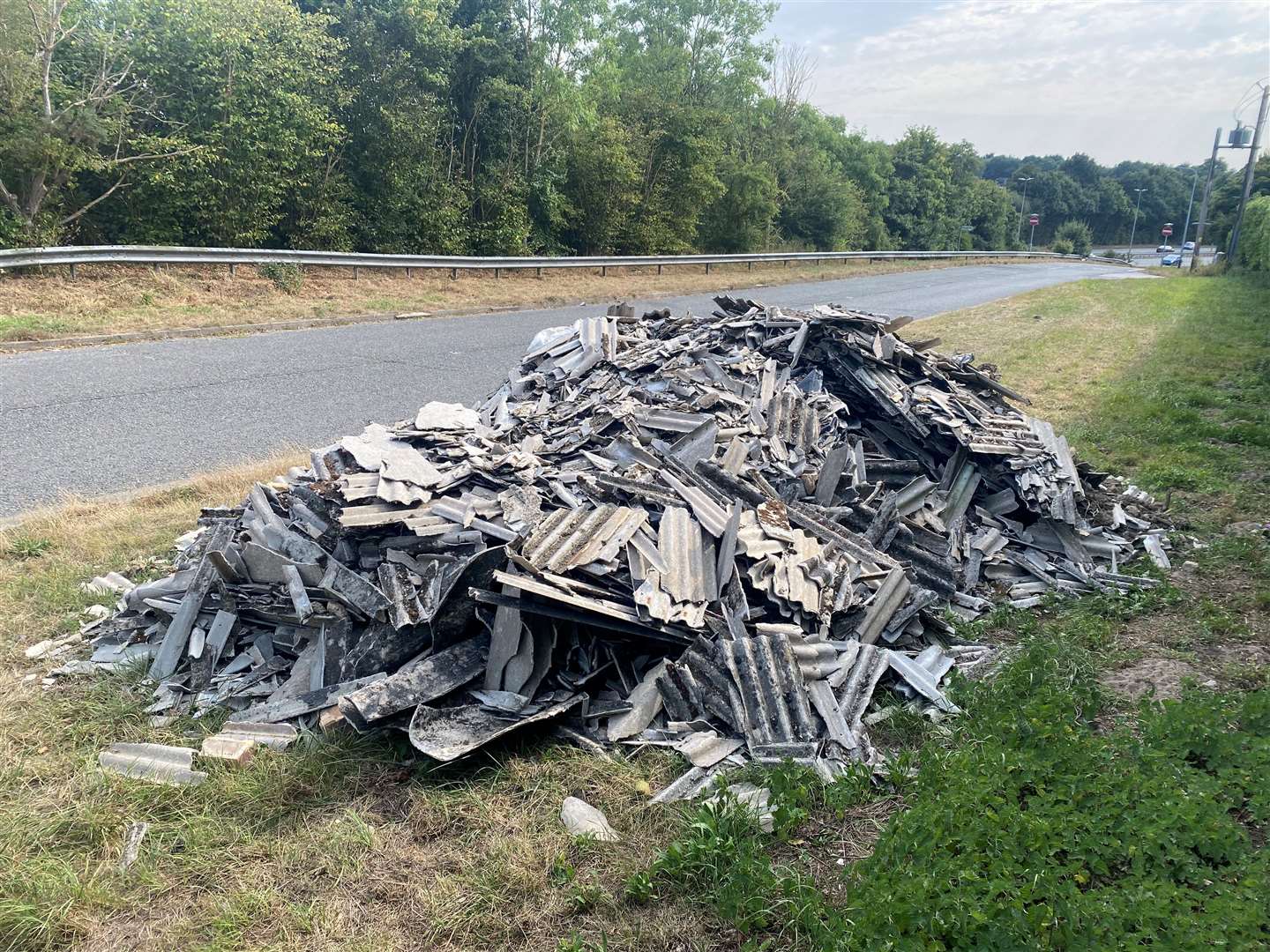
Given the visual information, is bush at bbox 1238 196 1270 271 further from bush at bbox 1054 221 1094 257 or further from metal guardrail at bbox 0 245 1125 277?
bush at bbox 1054 221 1094 257

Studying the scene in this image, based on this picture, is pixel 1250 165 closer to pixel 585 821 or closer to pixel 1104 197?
pixel 585 821

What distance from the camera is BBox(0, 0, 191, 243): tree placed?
15.0m

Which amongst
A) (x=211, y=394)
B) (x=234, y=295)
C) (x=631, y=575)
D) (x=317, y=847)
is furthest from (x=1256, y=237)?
(x=317, y=847)

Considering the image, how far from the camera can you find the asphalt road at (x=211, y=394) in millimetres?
7703

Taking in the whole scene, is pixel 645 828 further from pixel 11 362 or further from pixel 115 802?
pixel 11 362

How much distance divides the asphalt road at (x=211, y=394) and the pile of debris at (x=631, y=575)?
2.64m

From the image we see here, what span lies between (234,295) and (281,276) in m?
1.54

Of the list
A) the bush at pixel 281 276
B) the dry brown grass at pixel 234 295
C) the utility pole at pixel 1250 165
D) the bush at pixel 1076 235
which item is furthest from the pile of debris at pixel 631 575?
the bush at pixel 1076 235

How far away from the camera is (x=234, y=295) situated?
15.9 metres

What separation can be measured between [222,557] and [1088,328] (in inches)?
787

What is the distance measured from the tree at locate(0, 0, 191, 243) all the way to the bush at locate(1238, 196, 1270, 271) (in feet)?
114

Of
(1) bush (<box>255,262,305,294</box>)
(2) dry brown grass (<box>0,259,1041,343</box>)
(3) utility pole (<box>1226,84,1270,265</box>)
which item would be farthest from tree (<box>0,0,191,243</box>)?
(3) utility pole (<box>1226,84,1270,265</box>)

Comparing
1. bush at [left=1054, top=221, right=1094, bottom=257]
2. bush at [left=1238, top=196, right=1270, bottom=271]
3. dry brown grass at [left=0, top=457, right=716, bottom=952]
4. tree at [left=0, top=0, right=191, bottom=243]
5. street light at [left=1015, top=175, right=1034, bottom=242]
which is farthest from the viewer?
bush at [left=1054, top=221, right=1094, bottom=257]

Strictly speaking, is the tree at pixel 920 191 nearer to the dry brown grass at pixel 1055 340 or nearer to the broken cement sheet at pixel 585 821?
the dry brown grass at pixel 1055 340
